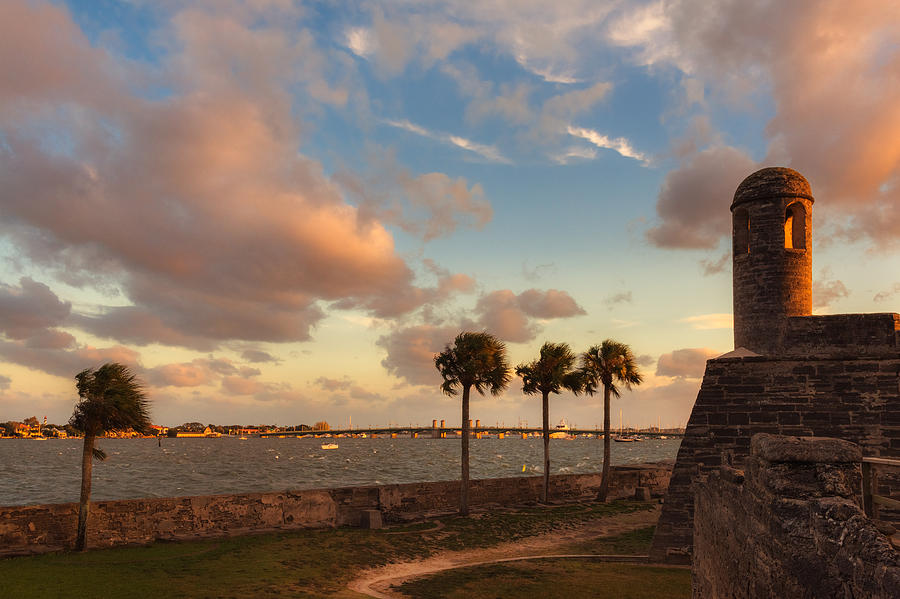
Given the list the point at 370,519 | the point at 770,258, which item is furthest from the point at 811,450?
the point at 370,519

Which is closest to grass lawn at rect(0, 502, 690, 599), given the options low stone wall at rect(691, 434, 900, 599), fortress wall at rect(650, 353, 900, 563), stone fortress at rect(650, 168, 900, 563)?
fortress wall at rect(650, 353, 900, 563)

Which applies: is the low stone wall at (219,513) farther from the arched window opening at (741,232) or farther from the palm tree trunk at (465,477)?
the arched window opening at (741,232)

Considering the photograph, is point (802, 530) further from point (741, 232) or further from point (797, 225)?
point (797, 225)

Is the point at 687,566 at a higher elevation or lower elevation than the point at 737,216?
lower

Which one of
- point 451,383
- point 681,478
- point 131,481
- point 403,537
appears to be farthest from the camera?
point 131,481

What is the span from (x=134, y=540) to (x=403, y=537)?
832 centimetres

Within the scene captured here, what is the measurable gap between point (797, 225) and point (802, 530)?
19.0 metres

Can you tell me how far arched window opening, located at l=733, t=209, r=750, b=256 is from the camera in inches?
855

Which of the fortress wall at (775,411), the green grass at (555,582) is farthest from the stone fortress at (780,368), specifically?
the green grass at (555,582)

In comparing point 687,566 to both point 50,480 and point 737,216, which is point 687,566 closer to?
point 737,216

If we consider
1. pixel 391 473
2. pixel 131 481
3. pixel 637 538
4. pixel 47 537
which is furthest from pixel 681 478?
pixel 131 481

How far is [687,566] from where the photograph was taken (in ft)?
55.3

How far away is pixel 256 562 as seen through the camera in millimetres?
16453

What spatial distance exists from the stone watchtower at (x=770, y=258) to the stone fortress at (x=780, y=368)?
34 millimetres
